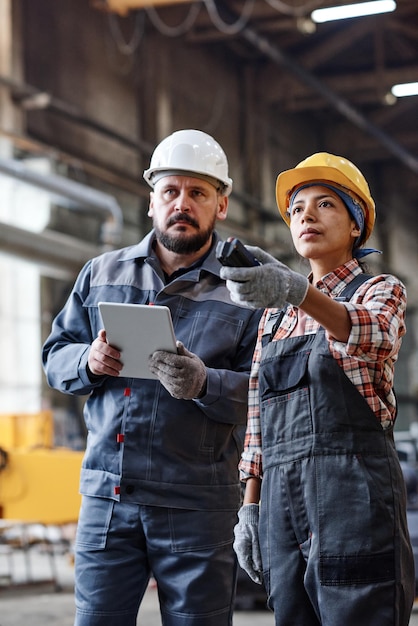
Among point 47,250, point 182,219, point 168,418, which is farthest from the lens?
point 47,250

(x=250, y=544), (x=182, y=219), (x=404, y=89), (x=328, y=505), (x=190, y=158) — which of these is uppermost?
(x=404, y=89)

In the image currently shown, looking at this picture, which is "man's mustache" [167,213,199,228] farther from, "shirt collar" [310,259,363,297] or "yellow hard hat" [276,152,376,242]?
"shirt collar" [310,259,363,297]

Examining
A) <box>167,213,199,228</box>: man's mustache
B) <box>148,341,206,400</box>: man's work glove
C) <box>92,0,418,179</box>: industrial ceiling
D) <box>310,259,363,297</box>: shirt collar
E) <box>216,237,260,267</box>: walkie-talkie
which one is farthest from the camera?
<box>92,0,418,179</box>: industrial ceiling

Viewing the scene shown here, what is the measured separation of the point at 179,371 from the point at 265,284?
65cm

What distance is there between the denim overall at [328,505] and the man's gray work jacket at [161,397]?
469 mm

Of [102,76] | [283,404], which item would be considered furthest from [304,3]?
[283,404]

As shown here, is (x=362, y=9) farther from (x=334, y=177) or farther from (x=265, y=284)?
(x=265, y=284)

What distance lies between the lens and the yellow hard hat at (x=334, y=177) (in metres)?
2.34

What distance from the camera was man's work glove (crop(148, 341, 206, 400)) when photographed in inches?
99.3

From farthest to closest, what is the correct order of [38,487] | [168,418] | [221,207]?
[38,487] < [221,207] < [168,418]

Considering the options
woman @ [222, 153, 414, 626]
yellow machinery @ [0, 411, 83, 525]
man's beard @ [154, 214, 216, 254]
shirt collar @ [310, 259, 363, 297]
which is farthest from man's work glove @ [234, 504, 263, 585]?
yellow machinery @ [0, 411, 83, 525]

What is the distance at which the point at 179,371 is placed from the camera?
2.53 meters

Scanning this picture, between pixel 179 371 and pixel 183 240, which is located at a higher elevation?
pixel 183 240

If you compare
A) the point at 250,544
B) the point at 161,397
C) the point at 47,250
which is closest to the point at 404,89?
the point at 47,250
